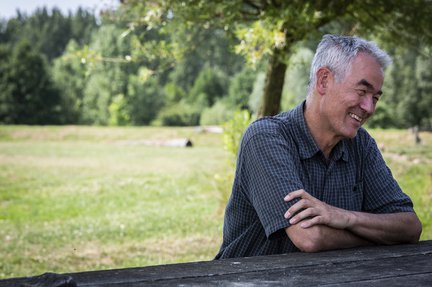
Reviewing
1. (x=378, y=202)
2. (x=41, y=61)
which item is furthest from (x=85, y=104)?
(x=378, y=202)

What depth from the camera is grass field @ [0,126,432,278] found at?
8.72 m

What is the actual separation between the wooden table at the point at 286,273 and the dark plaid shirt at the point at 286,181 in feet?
0.93

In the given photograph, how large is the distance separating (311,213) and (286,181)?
161mm

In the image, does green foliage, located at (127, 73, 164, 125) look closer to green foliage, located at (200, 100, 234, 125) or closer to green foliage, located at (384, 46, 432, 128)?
green foliage, located at (200, 100, 234, 125)

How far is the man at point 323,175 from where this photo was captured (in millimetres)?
2480

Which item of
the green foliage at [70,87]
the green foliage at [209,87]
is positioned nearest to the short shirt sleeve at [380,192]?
the green foliage at [70,87]

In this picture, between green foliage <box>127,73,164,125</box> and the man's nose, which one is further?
green foliage <box>127,73,164,125</box>

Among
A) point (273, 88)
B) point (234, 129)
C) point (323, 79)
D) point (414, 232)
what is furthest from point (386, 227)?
point (234, 129)

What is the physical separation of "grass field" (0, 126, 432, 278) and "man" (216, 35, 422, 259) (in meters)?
5.51

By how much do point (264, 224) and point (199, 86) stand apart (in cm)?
6785

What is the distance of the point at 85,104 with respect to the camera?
68.1 metres

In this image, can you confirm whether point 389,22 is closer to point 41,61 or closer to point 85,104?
point 41,61

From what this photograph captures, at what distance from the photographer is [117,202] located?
46.0 feet

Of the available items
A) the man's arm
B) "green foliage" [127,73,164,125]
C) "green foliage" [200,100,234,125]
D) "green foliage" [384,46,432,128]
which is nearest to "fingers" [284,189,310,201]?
the man's arm
